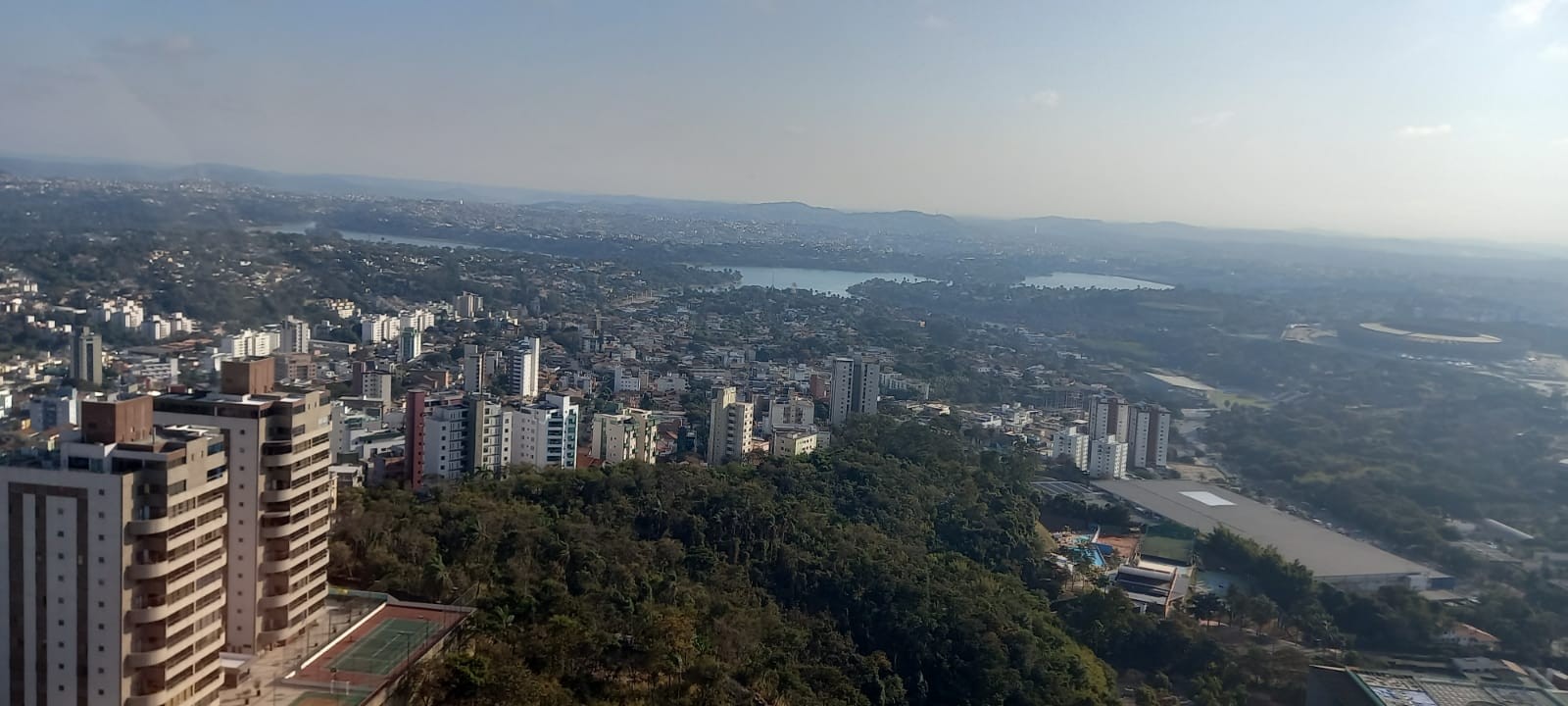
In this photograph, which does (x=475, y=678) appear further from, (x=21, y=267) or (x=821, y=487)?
(x=21, y=267)

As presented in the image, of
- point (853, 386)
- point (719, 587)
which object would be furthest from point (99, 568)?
point (853, 386)

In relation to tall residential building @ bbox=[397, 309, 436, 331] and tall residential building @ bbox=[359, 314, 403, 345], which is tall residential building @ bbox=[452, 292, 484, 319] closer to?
tall residential building @ bbox=[397, 309, 436, 331]

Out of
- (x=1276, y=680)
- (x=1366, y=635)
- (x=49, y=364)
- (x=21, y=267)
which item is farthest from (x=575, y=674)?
(x=21, y=267)

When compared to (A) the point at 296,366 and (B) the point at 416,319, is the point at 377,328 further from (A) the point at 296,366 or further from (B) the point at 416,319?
(A) the point at 296,366

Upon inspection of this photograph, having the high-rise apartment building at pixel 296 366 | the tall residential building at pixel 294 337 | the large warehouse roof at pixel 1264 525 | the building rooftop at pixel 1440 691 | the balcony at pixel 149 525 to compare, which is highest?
the balcony at pixel 149 525

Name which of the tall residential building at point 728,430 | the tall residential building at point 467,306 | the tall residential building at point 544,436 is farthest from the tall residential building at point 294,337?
the tall residential building at point 467,306

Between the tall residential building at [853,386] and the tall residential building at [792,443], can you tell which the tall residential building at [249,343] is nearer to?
the tall residential building at [792,443]
